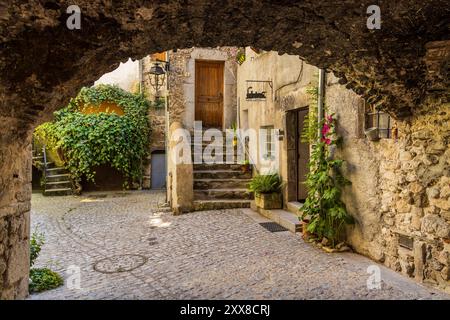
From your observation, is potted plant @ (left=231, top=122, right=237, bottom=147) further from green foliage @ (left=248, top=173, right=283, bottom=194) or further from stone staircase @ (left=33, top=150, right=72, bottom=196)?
stone staircase @ (left=33, top=150, right=72, bottom=196)

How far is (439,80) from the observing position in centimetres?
319

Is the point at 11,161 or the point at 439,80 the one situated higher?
the point at 439,80

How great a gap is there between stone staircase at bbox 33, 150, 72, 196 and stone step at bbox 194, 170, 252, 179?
4.96m

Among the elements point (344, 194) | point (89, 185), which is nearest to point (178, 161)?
point (344, 194)

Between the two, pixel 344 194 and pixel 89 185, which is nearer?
pixel 344 194

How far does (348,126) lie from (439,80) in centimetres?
178

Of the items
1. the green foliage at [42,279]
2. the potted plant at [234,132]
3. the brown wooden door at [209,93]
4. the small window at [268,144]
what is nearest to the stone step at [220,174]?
the small window at [268,144]

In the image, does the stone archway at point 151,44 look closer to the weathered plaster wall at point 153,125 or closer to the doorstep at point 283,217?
the doorstep at point 283,217

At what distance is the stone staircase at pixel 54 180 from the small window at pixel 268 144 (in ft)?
22.1

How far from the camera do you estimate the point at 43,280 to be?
3756mm

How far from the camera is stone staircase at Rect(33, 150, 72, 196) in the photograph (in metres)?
11.0

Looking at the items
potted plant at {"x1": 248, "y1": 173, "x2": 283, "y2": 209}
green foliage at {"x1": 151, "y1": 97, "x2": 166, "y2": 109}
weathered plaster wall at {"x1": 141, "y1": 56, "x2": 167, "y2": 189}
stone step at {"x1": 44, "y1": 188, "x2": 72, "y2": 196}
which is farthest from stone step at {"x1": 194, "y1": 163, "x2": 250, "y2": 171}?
stone step at {"x1": 44, "y1": 188, "x2": 72, "y2": 196}

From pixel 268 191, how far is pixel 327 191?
253 cm
